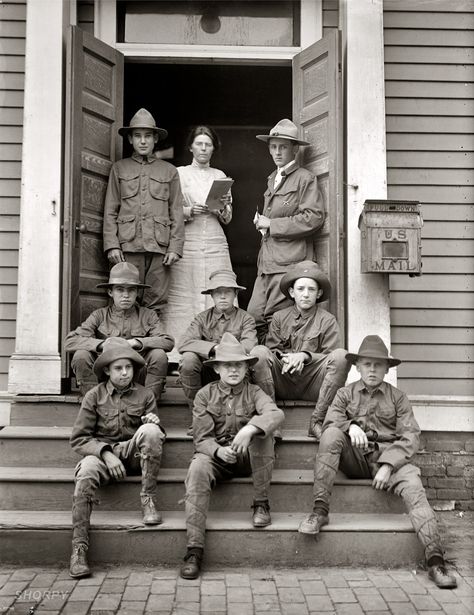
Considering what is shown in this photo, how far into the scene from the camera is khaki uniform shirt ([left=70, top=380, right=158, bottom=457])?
4.36 m

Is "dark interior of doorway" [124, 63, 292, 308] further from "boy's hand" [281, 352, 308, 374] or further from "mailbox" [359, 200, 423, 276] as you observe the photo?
"boy's hand" [281, 352, 308, 374]

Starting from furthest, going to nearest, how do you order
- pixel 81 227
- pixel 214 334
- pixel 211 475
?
pixel 81 227 < pixel 214 334 < pixel 211 475

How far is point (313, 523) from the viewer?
408 centimetres

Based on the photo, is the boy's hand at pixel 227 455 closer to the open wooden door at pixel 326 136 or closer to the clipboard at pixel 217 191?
the open wooden door at pixel 326 136

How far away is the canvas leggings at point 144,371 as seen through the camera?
4887mm

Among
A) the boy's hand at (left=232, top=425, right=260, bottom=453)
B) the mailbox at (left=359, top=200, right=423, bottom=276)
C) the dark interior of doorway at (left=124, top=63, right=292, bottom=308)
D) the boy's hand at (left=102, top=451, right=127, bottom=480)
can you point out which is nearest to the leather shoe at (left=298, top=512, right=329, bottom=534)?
the boy's hand at (left=232, top=425, right=260, bottom=453)

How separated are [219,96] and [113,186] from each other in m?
3.60

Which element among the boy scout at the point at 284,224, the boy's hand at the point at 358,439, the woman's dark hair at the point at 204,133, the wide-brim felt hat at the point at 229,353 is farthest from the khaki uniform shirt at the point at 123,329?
the woman's dark hair at the point at 204,133

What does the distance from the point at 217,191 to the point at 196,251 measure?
0.59 metres

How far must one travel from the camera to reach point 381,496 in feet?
14.5

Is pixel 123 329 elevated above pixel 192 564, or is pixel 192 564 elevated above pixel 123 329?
pixel 123 329

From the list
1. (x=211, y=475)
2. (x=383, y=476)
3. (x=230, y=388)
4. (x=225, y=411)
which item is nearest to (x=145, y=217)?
(x=230, y=388)

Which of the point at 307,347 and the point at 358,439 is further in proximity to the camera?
the point at 307,347

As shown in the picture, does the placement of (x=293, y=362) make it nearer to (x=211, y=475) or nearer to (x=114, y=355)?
(x=211, y=475)
